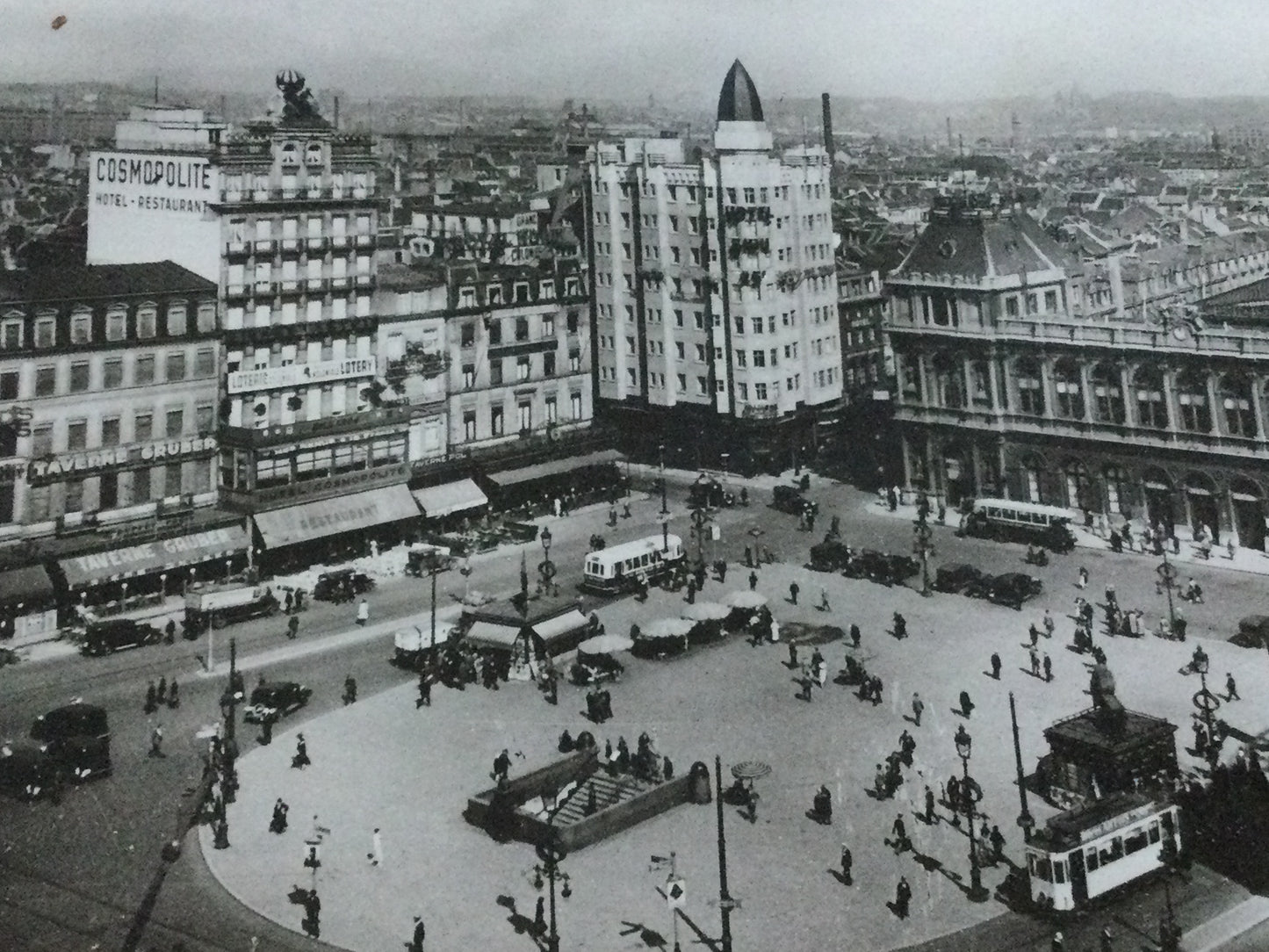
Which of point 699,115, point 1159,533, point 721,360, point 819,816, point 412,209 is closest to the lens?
point 819,816

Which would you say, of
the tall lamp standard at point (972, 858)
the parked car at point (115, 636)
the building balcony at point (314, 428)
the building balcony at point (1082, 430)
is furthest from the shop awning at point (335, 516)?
the tall lamp standard at point (972, 858)

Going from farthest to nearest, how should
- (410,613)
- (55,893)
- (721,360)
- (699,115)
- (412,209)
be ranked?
1. (699,115)
2. (412,209)
3. (721,360)
4. (410,613)
5. (55,893)

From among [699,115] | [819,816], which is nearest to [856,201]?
[699,115]

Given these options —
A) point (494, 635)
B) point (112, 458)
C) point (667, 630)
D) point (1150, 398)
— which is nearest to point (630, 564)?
point (667, 630)

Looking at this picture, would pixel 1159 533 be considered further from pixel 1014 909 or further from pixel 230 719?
pixel 230 719

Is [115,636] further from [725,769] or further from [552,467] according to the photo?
[552,467]

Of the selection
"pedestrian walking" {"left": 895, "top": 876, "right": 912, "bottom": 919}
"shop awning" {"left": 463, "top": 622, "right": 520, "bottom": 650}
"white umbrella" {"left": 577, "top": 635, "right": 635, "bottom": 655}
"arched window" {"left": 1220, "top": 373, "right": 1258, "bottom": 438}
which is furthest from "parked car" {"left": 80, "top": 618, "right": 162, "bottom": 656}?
"arched window" {"left": 1220, "top": 373, "right": 1258, "bottom": 438}
